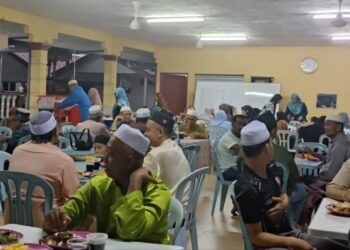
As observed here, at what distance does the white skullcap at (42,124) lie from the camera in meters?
2.93

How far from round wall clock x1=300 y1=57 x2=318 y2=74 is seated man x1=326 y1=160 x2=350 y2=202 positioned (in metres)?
10.6

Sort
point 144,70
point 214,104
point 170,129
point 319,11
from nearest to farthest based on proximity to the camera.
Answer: point 170,129, point 319,11, point 214,104, point 144,70

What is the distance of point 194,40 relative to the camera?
13.3 metres

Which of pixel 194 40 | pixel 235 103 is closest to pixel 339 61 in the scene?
pixel 235 103

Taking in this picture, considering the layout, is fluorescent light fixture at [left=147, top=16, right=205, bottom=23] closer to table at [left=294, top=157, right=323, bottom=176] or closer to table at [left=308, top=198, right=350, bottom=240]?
table at [left=294, top=157, right=323, bottom=176]

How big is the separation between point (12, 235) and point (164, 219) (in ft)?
1.95

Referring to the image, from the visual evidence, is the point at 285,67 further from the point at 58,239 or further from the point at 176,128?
the point at 58,239

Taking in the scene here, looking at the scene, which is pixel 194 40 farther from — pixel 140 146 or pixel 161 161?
pixel 140 146

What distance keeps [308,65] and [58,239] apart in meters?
12.5

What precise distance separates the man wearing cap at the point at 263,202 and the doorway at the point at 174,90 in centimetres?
1239

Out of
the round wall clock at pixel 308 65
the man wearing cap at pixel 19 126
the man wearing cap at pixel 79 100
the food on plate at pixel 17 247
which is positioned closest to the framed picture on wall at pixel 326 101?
the round wall clock at pixel 308 65

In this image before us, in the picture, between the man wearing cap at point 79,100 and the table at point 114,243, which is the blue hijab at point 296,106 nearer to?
the man wearing cap at point 79,100

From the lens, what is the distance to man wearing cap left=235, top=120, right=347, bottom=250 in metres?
2.23

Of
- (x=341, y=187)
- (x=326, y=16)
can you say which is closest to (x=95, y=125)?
(x=341, y=187)
